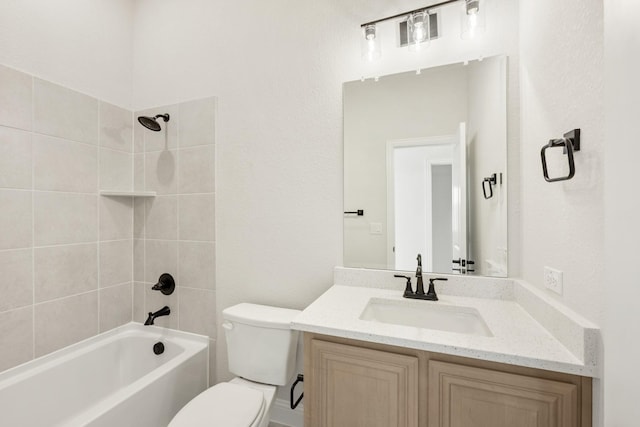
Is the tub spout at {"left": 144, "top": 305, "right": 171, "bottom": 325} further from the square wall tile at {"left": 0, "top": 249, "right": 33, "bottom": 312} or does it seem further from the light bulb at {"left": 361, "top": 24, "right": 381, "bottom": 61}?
the light bulb at {"left": 361, "top": 24, "right": 381, "bottom": 61}

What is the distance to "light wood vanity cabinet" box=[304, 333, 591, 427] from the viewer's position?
32.4 inches

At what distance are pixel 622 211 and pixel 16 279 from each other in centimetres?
236

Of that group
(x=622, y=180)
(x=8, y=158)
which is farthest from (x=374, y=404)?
(x=8, y=158)

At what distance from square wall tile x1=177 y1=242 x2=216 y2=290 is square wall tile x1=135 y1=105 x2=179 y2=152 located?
0.70m

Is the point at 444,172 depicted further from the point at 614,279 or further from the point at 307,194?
the point at 614,279

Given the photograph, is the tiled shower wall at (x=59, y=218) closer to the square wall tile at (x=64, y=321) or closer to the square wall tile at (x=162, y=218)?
the square wall tile at (x=64, y=321)

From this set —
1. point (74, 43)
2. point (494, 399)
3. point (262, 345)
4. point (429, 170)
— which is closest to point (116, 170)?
point (74, 43)

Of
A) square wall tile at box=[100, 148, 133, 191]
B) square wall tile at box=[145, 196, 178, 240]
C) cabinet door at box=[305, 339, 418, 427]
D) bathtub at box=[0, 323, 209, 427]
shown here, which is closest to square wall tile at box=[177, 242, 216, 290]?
square wall tile at box=[145, 196, 178, 240]

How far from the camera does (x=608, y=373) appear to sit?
1.98 ft

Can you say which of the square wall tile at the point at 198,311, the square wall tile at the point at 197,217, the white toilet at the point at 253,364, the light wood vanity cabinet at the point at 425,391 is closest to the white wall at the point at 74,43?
the square wall tile at the point at 197,217

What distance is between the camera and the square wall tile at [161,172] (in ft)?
6.50

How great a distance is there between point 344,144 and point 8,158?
67.6 inches

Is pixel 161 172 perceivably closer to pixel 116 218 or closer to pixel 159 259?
pixel 116 218

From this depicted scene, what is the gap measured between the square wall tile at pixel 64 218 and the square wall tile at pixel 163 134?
1.66 feet
